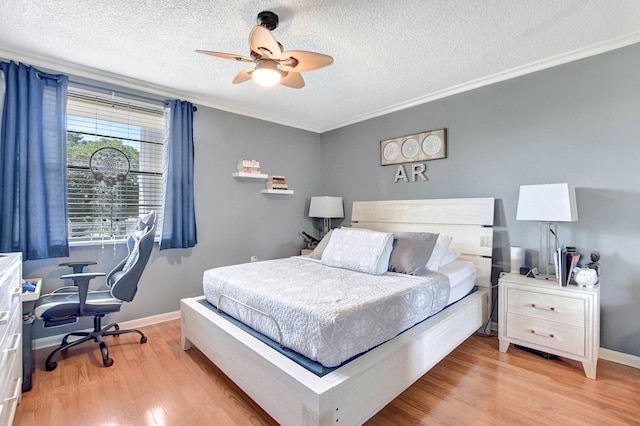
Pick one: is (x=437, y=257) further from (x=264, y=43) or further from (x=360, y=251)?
(x=264, y=43)

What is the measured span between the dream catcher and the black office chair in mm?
415

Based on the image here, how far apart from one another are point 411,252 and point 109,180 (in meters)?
2.91

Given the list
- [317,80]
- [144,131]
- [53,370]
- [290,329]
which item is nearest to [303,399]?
[290,329]

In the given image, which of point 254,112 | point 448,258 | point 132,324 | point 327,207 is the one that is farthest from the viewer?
point 327,207

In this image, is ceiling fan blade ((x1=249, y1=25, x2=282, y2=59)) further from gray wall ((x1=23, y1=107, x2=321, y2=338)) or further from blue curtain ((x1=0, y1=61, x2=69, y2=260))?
blue curtain ((x1=0, y1=61, x2=69, y2=260))

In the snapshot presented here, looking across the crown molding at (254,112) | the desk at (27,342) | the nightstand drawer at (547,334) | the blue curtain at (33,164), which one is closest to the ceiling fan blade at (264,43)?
the crown molding at (254,112)

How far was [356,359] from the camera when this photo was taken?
157 centimetres

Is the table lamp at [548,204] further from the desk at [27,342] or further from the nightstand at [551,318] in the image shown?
the desk at [27,342]

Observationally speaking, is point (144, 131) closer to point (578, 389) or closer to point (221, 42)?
point (221, 42)

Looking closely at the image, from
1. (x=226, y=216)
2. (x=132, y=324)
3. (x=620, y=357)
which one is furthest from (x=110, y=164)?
(x=620, y=357)

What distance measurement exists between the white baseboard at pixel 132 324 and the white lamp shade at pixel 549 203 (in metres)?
3.53

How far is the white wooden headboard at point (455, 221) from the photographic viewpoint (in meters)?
2.89

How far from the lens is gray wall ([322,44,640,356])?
2260 mm

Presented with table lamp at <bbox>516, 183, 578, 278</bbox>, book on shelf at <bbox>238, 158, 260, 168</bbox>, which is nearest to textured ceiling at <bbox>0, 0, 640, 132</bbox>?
book on shelf at <bbox>238, 158, 260, 168</bbox>
